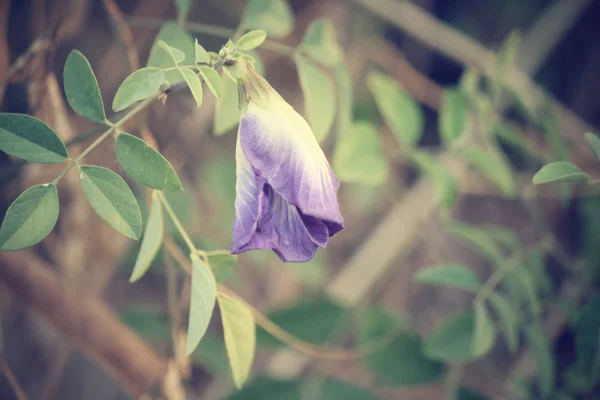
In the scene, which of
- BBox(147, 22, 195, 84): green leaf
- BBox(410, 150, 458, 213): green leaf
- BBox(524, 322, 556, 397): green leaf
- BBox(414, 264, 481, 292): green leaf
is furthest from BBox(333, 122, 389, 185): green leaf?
BBox(524, 322, 556, 397): green leaf

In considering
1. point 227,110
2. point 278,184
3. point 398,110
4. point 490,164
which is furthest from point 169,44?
point 490,164

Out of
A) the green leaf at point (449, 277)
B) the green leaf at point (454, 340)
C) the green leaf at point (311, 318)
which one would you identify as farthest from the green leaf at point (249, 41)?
the green leaf at point (311, 318)

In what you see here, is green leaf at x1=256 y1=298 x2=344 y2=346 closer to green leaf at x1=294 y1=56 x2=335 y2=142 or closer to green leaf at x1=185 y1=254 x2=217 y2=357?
green leaf at x1=294 y1=56 x2=335 y2=142

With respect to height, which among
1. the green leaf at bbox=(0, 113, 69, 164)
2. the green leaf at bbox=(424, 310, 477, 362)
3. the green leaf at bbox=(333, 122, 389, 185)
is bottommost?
the green leaf at bbox=(424, 310, 477, 362)

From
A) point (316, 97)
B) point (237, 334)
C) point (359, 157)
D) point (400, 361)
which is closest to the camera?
point (237, 334)

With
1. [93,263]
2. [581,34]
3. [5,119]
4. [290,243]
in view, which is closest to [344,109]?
[290,243]

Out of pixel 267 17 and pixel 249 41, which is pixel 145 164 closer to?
pixel 249 41

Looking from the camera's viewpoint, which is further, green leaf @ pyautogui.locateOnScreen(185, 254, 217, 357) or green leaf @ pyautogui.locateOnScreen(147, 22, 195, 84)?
green leaf @ pyautogui.locateOnScreen(147, 22, 195, 84)
